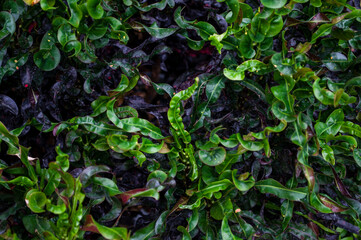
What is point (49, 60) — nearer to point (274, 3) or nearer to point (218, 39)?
point (218, 39)

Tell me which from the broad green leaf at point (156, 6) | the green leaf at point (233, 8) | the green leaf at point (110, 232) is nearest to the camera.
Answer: the green leaf at point (110, 232)

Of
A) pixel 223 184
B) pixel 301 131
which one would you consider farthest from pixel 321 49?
pixel 223 184

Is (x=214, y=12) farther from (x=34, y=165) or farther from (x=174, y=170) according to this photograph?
(x=34, y=165)

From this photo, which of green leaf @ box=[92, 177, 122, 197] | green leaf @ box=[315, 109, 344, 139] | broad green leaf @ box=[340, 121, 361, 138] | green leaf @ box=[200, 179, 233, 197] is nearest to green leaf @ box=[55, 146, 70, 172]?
green leaf @ box=[92, 177, 122, 197]

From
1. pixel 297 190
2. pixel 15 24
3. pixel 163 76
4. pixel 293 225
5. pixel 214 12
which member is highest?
pixel 15 24

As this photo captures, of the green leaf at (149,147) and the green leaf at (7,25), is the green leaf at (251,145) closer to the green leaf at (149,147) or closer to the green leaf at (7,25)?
the green leaf at (149,147)

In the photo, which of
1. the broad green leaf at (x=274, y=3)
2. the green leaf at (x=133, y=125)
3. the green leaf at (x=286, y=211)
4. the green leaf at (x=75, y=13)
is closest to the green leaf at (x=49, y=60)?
the green leaf at (x=75, y=13)

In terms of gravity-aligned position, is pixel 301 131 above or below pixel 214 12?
below
